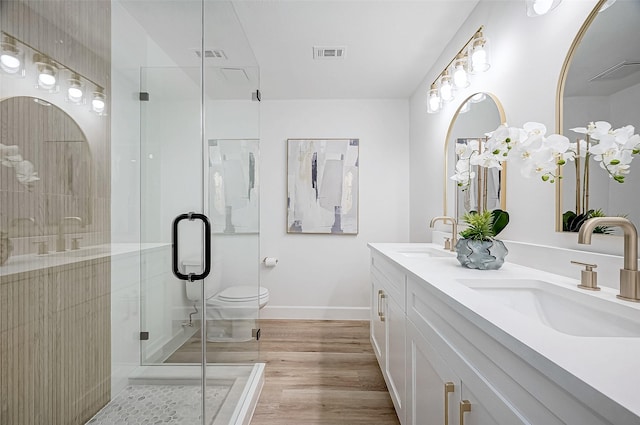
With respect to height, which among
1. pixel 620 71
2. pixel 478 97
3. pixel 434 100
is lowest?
pixel 620 71

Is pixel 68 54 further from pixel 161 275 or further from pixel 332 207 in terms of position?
pixel 332 207

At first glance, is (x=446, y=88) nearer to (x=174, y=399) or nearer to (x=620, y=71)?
(x=620, y=71)

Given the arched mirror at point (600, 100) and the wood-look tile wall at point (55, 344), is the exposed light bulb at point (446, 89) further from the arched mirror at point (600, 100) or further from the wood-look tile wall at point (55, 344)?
the wood-look tile wall at point (55, 344)

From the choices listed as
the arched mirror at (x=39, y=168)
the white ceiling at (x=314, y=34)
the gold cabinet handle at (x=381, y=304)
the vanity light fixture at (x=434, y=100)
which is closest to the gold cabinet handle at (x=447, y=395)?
the gold cabinet handle at (x=381, y=304)

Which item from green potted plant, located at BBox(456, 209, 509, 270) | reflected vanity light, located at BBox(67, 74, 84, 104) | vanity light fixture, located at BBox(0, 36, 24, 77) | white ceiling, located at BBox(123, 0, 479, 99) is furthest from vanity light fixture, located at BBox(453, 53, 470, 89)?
vanity light fixture, located at BBox(0, 36, 24, 77)

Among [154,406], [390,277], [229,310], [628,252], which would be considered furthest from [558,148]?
[154,406]

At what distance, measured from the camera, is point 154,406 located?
1.22m

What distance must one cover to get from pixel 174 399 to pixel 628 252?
5.40 ft

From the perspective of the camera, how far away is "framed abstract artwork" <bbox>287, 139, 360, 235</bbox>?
11.1 feet

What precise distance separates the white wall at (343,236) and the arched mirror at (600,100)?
7.01 feet

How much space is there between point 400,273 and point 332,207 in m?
1.88

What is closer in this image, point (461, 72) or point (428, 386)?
point (428, 386)

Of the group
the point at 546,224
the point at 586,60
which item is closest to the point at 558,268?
the point at 546,224

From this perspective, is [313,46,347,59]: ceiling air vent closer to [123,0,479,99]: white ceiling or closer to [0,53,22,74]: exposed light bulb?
[123,0,479,99]: white ceiling
